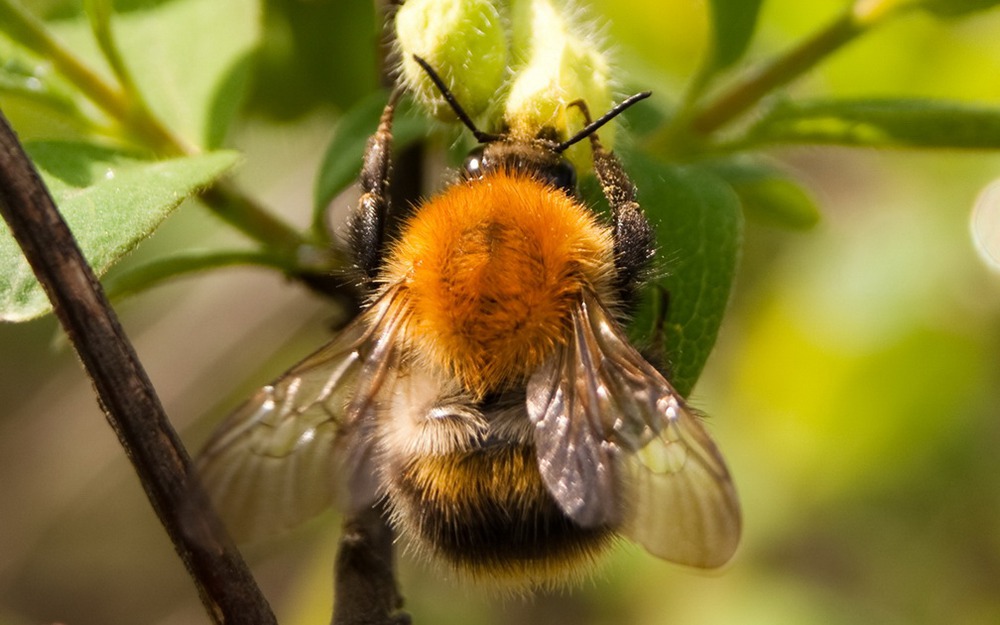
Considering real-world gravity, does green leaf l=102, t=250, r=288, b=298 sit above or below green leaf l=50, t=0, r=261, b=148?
below

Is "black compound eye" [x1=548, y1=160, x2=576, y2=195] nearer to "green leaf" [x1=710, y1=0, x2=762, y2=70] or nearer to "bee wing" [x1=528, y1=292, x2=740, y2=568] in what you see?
"bee wing" [x1=528, y1=292, x2=740, y2=568]

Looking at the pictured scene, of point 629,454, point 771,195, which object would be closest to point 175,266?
point 629,454

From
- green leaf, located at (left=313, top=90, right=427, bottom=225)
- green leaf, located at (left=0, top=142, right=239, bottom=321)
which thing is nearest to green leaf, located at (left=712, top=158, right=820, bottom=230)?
green leaf, located at (left=313, top=90, right=427, bottom=225)

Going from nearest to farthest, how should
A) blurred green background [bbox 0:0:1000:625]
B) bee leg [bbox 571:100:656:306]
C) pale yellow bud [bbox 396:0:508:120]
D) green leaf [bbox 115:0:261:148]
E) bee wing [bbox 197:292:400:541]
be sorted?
bee wing [bbox 197:292:400:541]
pale yellow bud [bbox 396:0:508:120]
bee leg [bbox 571:100:656:306]
green leaf [bbox 115:0:261:148]
blurred green background [bbox 0:0:1000:625]

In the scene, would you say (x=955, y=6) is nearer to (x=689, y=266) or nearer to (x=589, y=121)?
(x=689, y=266)

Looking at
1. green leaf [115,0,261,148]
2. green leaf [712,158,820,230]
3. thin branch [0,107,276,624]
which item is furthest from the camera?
green leaf [712,158,820,230]

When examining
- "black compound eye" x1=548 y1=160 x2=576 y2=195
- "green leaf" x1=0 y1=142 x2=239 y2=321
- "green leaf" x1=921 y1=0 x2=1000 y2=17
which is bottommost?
"green leaf" x1=0 y1=142 x2=239 y2=321

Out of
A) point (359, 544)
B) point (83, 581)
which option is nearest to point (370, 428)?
point (359, 544)

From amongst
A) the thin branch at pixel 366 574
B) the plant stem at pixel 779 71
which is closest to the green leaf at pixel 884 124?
the plant stem at pixel 779 71

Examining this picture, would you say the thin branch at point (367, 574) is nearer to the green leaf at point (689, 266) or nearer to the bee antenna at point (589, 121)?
the bee antenna at point (589, 121)

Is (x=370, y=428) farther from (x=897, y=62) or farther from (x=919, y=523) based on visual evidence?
(x=919, y=523)
